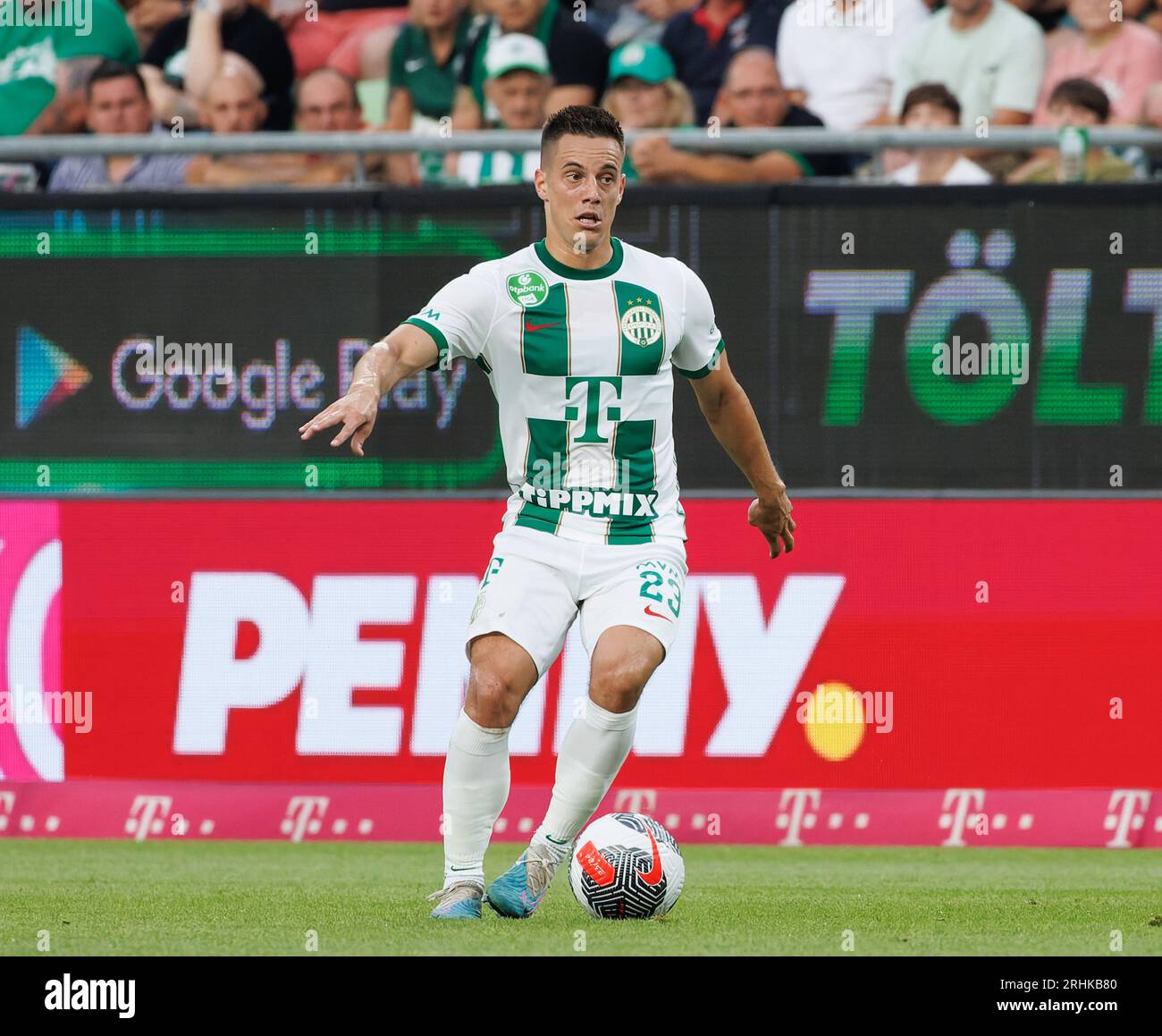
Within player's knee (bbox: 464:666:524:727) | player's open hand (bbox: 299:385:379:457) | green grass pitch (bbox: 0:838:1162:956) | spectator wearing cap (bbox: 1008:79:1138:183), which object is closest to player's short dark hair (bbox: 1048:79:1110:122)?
spectator wearing cap (bbox: 1008:79:1138:183)

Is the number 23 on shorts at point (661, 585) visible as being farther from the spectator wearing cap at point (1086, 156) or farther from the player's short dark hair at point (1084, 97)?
the player's short dark hair at point (1084, 97)

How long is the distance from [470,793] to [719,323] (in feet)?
13.0

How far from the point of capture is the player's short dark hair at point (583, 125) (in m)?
6.45

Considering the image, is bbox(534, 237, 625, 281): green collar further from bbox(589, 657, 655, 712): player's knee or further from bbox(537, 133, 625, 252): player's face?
bbox(589, 657, 655, 712): player's knee

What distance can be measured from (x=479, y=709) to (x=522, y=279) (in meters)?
1.36

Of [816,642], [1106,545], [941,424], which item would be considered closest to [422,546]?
[816,642]

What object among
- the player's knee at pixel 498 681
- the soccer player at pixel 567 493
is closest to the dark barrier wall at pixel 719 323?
the soccer player at pixel 567 493

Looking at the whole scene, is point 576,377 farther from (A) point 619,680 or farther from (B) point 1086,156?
(B) point 1086,156

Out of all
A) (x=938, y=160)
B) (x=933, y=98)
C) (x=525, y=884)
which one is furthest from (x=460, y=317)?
(x=933, y=98)

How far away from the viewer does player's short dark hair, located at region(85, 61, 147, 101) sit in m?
11.4

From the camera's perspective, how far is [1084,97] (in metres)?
10.6

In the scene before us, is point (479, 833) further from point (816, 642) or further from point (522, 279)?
point (816, 642)

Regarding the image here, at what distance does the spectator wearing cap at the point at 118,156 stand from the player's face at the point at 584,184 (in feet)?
13.7

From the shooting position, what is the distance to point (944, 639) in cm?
968
